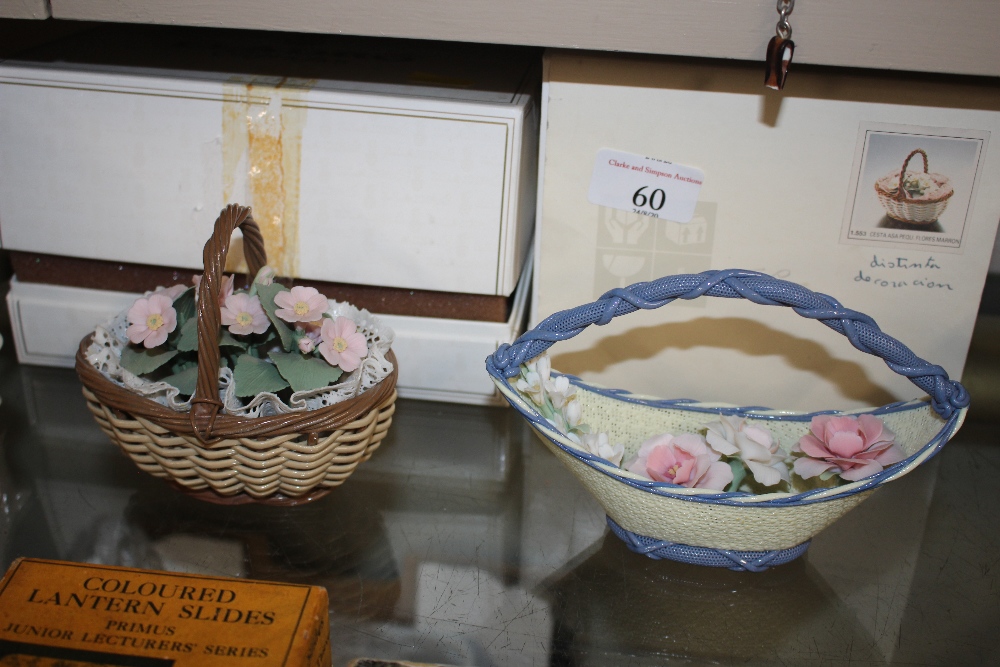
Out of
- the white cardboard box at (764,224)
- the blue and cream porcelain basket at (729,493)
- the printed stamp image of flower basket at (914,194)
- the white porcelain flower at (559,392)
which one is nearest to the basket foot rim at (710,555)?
the blue and cream porcelain basket at (729,493)

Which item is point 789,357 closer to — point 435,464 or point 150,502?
point 435,464

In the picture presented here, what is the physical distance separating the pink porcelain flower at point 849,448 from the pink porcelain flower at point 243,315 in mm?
505

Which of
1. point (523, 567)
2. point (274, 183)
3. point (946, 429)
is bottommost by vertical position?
point (523, 567)

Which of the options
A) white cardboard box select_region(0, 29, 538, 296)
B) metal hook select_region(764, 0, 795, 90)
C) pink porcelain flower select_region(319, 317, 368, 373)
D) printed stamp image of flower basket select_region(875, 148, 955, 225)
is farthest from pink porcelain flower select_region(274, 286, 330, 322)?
printed stamp image of flower basket select_region(875, 148, 955, 225)

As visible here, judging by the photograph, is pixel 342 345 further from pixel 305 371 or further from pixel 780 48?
pixel 780 48

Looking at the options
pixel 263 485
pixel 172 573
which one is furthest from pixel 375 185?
pixel 172 573

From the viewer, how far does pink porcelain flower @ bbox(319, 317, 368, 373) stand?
81cm

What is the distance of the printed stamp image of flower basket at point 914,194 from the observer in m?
0.88

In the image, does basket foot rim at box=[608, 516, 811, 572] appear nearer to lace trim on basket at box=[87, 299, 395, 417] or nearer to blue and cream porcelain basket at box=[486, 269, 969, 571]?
blue and cream porcelain basket at box=[486, 269, 969, 571]

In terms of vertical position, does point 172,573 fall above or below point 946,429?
below

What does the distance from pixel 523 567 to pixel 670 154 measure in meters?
0.43

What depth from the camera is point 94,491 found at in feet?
2.91

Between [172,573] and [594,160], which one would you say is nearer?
[172,573]

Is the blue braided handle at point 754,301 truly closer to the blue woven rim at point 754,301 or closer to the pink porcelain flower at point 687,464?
the blue woven rim at point 754,301
